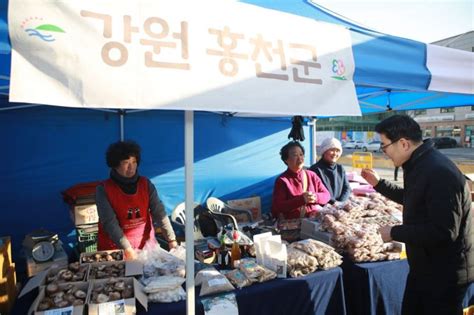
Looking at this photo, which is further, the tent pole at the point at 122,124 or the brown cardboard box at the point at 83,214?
the tent pole at the point at 122,124

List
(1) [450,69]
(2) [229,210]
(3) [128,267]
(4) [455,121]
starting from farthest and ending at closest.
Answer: (4) [455,121] → (2) [229,210] → (1) [450,69] → (3) [128,267]

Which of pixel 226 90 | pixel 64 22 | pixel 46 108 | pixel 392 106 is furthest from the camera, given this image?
pixel 392 106

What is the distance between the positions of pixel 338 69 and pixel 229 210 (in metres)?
3.04

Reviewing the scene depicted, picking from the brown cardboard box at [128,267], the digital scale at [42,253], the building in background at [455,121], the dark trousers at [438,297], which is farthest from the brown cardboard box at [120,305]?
the building in background at [455,121]

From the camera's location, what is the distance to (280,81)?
147 centimetres

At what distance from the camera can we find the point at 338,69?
1.69 m

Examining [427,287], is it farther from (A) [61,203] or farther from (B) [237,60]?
(A) [61,203]

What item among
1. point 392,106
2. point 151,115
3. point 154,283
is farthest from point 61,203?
point 392,106

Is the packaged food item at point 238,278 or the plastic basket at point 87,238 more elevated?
the packaged food item at point 238,278

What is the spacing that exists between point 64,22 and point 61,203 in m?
3.03

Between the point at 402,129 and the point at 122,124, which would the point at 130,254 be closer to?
the point at 402,129

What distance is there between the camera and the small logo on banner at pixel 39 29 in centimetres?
106

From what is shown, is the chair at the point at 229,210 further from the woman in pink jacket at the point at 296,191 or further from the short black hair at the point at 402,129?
the short black hair at the point at 402,129

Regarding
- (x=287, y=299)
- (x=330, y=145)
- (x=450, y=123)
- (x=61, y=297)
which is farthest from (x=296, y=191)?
(x=450, y=123)
